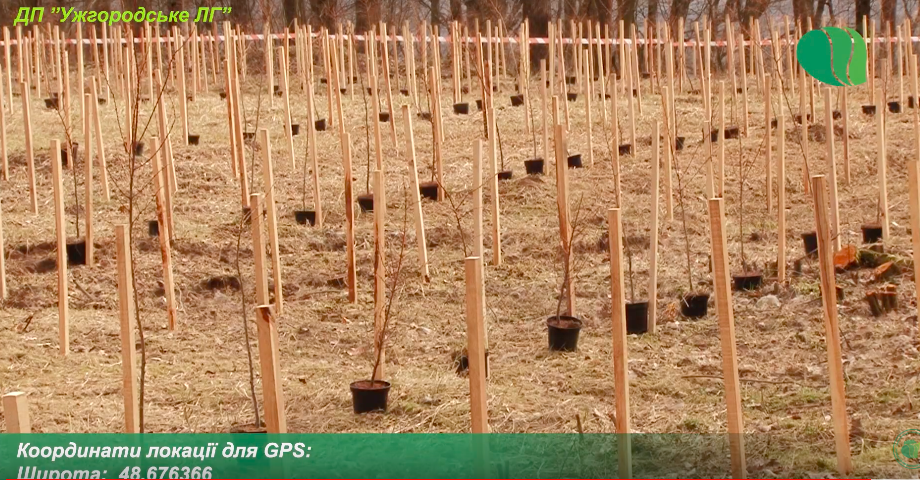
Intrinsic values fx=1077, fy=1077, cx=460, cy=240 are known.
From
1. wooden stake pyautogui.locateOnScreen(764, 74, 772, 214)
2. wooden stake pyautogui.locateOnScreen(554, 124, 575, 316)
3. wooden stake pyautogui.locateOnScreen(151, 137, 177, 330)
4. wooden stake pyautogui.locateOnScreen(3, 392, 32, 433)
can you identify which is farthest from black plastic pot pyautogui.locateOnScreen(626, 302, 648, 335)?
wooden stake pyautogui.locateOnScreen(3, 392, 32, 433)

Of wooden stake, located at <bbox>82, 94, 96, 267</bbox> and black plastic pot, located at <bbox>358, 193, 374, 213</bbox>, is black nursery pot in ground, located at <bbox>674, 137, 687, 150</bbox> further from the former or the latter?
wooden stake, located at <bbox>82, 94, 96, 267</bbox>

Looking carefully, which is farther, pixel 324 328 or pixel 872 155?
pixel 872 155

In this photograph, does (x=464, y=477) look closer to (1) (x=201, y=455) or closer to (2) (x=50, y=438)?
(1) (x=201, y=455)

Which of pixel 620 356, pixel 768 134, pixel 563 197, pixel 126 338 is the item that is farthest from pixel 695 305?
pixel 126 338

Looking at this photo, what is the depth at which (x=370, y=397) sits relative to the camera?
3553 millimetres

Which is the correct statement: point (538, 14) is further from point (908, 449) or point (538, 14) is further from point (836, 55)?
point (908, 449)

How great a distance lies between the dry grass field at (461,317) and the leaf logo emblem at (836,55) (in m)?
0.68

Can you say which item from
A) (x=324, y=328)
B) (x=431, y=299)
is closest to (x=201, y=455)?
(x=324, y=328)

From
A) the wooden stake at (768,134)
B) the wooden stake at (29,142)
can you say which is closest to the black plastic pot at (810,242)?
the wooden stake at (768,134)

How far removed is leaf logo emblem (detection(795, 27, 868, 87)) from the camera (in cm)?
475

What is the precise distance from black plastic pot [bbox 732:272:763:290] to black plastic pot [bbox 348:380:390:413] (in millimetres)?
2153

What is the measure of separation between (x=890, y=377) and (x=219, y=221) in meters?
3.90

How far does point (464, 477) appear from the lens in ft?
9.64

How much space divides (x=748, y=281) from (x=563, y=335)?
1.23m
